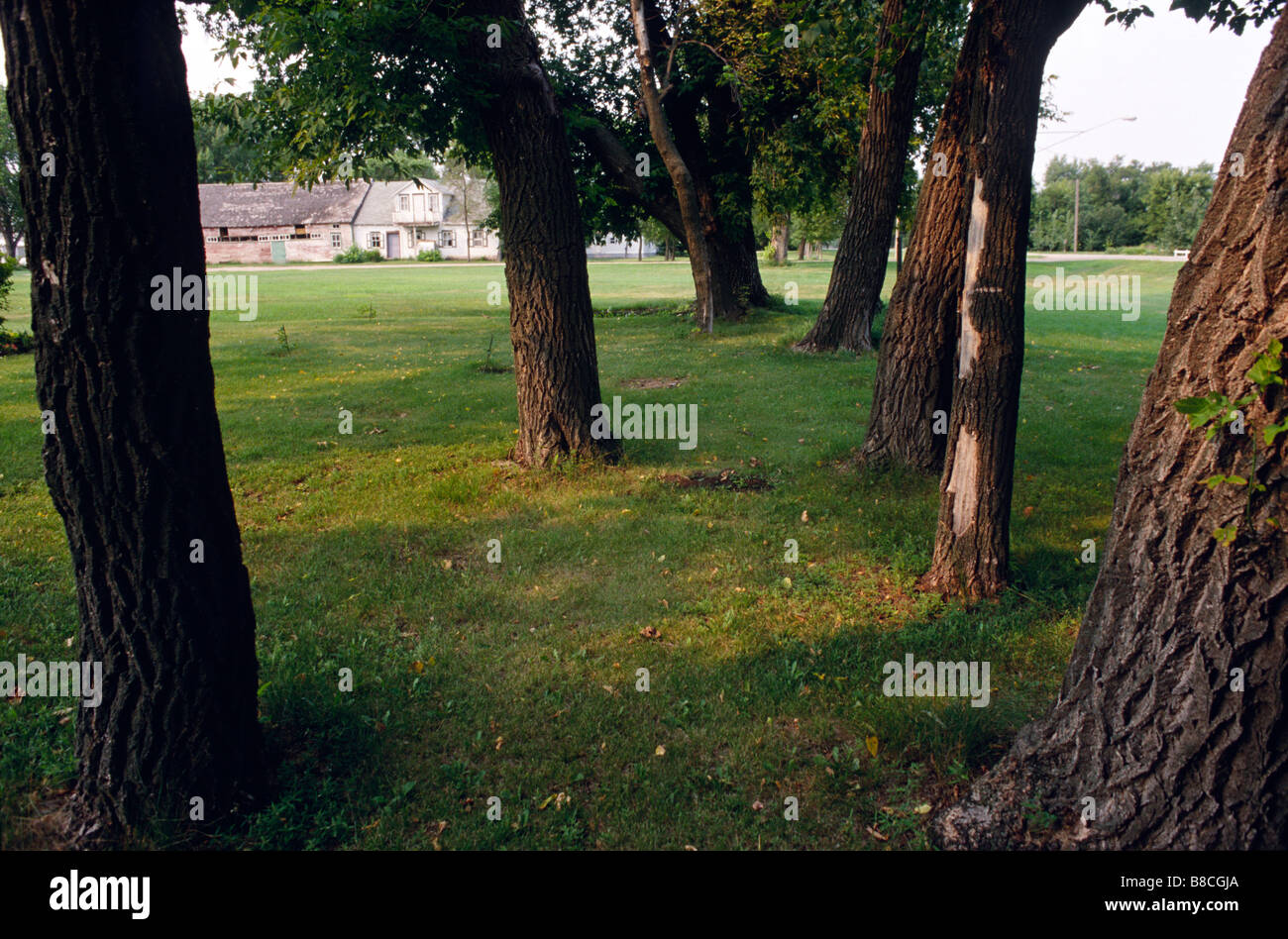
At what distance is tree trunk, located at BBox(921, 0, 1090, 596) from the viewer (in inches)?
213

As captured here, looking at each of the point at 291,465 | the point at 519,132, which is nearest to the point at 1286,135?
the point at 519,132

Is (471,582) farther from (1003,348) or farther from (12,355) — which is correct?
(12,355)

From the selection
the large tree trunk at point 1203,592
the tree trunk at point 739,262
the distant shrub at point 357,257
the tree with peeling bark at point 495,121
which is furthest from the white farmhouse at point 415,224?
the large tree trunk at point 1203,592

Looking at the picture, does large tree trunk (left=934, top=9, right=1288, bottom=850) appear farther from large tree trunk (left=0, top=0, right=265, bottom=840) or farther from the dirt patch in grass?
the dirt patch in grass

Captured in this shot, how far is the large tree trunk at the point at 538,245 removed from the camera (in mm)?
8023

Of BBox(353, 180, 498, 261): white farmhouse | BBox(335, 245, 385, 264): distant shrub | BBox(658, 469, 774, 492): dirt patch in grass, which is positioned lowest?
BBox(658, 469, 774, 492): dirt patch in grass

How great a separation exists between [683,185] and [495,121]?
29.6 feet

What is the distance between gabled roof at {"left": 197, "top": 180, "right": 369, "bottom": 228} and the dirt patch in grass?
67607mm

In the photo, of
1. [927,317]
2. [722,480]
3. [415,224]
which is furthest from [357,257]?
[927,317]

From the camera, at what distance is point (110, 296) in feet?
10.4

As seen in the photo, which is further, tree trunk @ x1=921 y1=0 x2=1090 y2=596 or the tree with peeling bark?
the tree with peeling bark

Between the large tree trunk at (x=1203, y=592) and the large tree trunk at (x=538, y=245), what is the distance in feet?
18.6

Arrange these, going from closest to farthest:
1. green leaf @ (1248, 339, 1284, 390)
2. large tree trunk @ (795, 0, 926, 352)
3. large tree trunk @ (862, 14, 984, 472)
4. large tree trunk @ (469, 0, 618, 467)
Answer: green leaf @ (1248, 339, 1284, 390)
large tree trunk @ (862, 14, 984, 472)
large tree trunk @ (469, 0, 618, 467)
large tree trunk @ (795, 0, 926, 352)

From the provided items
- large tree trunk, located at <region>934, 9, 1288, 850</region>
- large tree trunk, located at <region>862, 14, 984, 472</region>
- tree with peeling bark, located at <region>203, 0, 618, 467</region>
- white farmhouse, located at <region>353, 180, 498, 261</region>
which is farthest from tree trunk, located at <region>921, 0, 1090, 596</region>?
white farmhouse, located at <region>353, 180, 498, 261</region>
